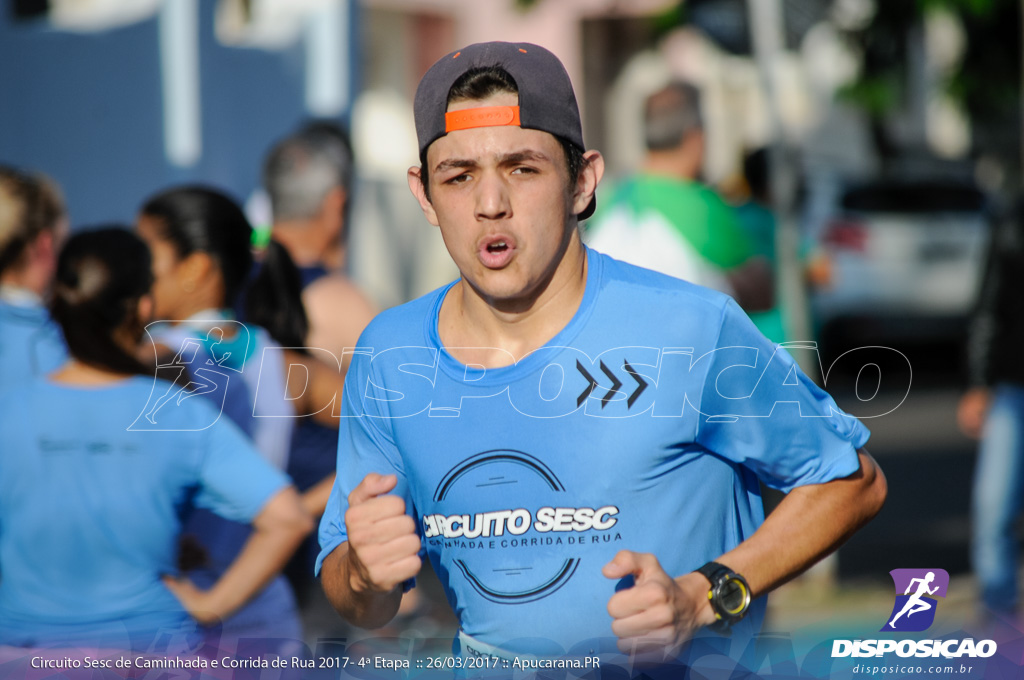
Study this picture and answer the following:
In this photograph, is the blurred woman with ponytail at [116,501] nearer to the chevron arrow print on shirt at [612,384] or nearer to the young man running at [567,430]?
the young man running at [567,430]

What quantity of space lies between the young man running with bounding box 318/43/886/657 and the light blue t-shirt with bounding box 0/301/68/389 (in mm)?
Answer: 1514

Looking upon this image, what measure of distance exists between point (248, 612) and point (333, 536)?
2.77 feet

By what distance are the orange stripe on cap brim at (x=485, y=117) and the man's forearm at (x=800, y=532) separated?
81cm

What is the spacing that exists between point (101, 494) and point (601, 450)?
139cm

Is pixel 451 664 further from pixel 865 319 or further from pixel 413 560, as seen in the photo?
pixel 865 319

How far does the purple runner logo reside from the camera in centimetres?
204

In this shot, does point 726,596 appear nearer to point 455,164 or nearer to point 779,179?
point 455,164

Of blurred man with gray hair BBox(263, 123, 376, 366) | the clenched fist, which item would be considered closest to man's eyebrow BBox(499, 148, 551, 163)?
the clenched fist

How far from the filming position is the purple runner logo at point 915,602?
2039mm

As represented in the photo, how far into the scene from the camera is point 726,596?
194 cm

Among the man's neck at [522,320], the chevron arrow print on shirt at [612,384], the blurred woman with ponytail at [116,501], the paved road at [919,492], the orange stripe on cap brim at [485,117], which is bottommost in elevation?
the paved road at [919,492]

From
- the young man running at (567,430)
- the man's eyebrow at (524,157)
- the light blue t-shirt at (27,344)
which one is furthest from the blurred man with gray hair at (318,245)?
the man's eyebrow at (524,157)

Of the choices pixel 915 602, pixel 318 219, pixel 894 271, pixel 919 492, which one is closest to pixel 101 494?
pixel 318 219

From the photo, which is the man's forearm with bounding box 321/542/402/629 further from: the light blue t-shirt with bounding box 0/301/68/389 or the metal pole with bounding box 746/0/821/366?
the metal pole with bounding box 746/0/821/366
